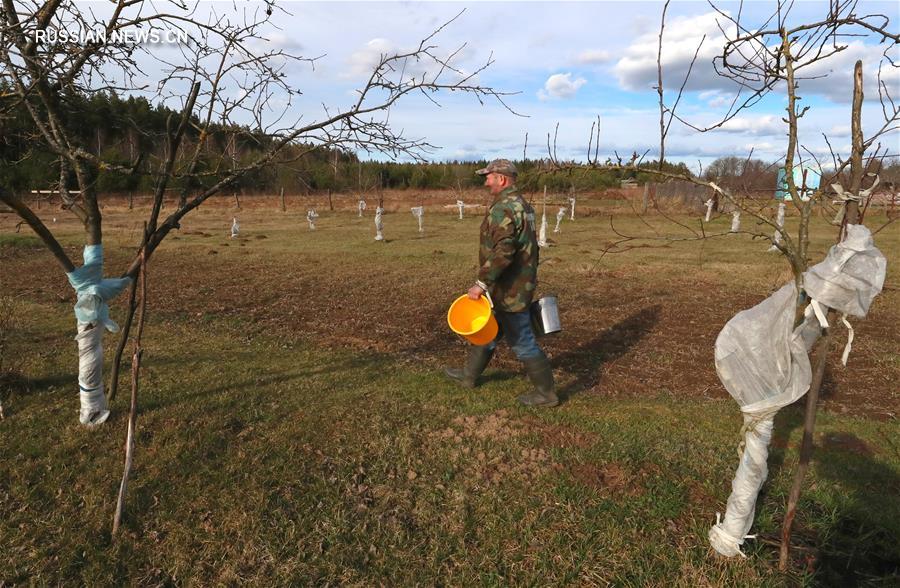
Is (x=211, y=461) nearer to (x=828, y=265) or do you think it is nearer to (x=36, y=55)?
(x=36, y=55)

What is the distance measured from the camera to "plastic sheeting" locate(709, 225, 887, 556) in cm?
211

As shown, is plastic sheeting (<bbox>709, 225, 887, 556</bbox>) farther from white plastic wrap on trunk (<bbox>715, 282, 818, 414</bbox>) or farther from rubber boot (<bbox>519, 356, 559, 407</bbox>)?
rubber boot (<bbox>519, 356, 559, 407</bbox>)

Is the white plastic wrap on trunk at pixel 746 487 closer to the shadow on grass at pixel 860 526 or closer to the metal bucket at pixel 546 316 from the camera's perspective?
the shadow on grass at pixel 860 526

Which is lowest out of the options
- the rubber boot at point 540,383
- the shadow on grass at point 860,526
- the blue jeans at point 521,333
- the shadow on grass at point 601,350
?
the shadow on grass at point 601,350

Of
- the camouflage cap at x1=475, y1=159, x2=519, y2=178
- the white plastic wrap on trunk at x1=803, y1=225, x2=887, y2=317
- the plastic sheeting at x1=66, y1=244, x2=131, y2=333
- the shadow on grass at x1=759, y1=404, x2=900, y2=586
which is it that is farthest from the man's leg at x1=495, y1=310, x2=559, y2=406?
the plastic sheeting at x1=66, y1=244, x2=131, y2=333

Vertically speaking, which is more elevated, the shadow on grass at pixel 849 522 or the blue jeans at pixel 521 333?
the blue jeans at pixel 521 333

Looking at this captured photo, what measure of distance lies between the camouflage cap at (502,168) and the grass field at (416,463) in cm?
202

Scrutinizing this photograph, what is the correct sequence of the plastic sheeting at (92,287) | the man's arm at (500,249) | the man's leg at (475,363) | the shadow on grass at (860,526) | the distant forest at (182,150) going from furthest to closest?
the man's leg at (475,363) → the man's arm at (500,249) → the plastic sheeting at (92,287) → the distant forest at (182,150) → the shadow on grass at (860,526)

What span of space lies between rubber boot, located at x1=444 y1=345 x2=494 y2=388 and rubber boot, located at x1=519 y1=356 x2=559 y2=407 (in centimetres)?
46

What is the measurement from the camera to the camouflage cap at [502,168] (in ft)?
15.1

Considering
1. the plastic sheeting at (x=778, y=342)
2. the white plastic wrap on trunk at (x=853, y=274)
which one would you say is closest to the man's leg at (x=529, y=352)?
the plastic sheeting at (x=778, y=342)

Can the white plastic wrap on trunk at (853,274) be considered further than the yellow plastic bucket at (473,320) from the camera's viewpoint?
No

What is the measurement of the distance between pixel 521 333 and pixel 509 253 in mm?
742

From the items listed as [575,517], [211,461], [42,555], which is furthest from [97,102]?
[575,517]
